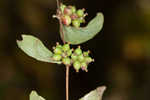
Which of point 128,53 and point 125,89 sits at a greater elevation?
point 128,53

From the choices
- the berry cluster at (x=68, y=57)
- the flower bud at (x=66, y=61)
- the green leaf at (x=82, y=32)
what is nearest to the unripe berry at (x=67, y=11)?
the green leaf at (x=82, y=32)

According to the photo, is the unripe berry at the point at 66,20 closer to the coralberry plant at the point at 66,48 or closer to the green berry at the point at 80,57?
the coralberry plant at the point at 66,48

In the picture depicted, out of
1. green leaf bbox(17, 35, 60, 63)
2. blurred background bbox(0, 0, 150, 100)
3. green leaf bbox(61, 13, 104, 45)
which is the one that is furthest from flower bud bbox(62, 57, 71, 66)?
blurred background bbox(0, 0, 150, 100)

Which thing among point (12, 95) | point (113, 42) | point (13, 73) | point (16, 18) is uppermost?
point (16, 18)

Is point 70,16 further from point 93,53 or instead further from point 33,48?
point 93,53

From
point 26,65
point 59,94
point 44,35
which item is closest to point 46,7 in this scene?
point 44,35

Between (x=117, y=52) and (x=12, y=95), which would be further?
(x=117, y=52)

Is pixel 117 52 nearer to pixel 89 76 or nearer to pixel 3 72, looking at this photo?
pixel 89 76
